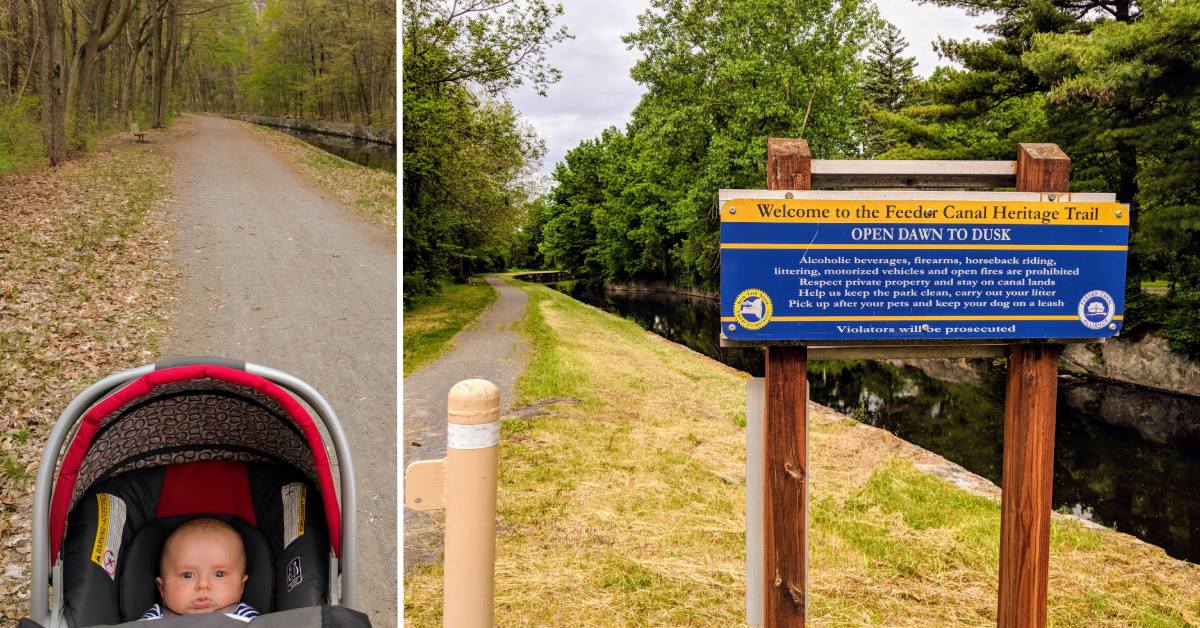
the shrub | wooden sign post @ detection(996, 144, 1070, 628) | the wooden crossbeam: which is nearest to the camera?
the wooden crossbeam

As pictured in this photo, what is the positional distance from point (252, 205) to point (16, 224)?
7.30 ft

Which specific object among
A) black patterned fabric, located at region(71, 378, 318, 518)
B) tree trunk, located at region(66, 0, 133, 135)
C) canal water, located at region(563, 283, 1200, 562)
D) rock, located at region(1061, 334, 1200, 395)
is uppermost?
tree trunk, located at region(66, 0, 133, 135)

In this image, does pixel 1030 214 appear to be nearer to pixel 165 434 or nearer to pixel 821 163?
pixel 821 163

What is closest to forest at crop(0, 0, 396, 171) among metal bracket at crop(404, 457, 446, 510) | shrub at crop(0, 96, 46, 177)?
shrub at crop(0, 96, 46, 177)

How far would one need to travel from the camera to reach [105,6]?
5297mm

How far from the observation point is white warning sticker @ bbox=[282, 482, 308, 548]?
9.53 ft

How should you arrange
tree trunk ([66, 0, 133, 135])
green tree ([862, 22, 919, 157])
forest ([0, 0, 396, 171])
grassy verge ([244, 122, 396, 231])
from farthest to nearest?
green tree ([862, 22, 919, 157]) → grassy verge ([244, 122, 396, 231]) → tree trunk ([66, 0, 133, 135]) → forest ([0, 0, 396, 171])

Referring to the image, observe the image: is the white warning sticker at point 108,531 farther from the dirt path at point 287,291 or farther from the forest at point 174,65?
the forest at point 174,65

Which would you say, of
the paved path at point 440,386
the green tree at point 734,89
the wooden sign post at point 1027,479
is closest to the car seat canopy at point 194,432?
the paved path at point 440,386

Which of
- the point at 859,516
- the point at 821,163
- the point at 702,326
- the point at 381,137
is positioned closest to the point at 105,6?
the point at 381,137

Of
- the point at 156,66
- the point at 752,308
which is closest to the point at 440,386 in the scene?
the point at 156,66

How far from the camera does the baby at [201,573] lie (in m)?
2.63

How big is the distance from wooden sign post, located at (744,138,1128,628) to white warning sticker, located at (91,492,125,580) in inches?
96.0

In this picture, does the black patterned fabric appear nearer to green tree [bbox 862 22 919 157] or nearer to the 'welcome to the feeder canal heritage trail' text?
the 'welcome to the feeder canal heritage trail' text
